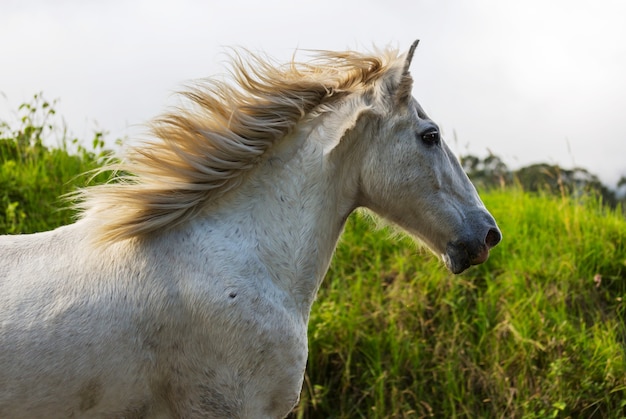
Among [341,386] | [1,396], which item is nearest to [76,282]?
[1,396]

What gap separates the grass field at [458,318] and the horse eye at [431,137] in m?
2.24

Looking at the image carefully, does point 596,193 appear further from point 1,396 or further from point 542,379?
point 1,396

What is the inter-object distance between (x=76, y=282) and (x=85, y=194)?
0.51 m

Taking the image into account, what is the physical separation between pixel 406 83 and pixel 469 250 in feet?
2.28

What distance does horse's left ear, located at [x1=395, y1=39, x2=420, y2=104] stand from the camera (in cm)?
307

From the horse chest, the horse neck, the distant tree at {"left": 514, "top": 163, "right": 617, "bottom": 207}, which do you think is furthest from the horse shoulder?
the distant tree at {"left": 514, "top": 163, "right": 617, "bottom": 207}

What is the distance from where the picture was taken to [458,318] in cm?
558

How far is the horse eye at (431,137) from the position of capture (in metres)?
3.13

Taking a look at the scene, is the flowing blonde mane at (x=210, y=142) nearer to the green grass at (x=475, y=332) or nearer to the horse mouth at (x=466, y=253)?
the horse mouth at (x=466, y=253)

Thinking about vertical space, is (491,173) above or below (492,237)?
below

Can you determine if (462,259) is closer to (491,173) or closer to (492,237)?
(492,237)

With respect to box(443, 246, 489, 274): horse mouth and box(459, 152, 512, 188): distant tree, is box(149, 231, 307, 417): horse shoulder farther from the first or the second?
box(459, 152, 512, 188): distant tree

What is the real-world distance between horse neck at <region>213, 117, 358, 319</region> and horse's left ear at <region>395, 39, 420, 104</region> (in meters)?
0.28

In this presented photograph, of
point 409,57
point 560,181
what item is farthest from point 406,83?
point 560,181
